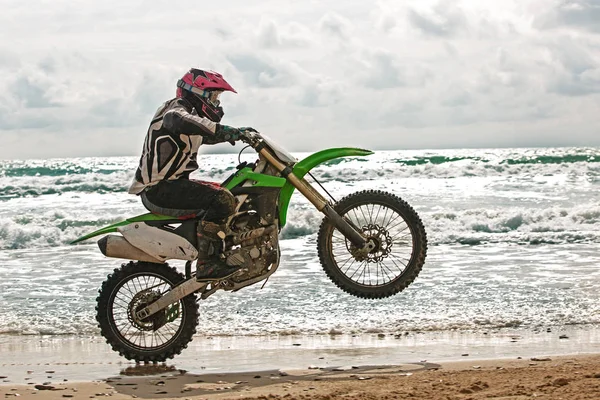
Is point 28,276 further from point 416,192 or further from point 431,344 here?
point 416,192

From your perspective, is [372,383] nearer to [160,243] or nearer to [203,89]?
[160,243]

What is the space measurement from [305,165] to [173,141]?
1102mm

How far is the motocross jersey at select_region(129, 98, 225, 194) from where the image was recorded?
23.5 ft

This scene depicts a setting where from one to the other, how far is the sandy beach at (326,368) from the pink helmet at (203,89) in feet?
6.68

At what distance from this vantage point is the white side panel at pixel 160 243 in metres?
7.55

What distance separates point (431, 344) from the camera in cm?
808

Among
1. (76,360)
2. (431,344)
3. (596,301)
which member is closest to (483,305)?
(596,301)

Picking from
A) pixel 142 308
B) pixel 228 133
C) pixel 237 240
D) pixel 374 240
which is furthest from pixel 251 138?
pixel 142 308

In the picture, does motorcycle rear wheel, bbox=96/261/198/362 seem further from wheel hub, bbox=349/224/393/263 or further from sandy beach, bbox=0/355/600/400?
wheel hub, bbox=349/224/393/263

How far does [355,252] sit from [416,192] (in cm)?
2727

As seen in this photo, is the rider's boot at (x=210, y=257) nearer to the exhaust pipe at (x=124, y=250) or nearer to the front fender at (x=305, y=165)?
the exhaust pipe at (x=124, y=250)

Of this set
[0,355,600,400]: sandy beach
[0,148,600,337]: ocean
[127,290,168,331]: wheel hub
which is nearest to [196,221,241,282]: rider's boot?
[127,290,168,331]: wheel hub

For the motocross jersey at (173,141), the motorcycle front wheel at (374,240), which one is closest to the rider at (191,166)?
the motocross jersey at (173,141)

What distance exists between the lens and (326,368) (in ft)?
23.4
